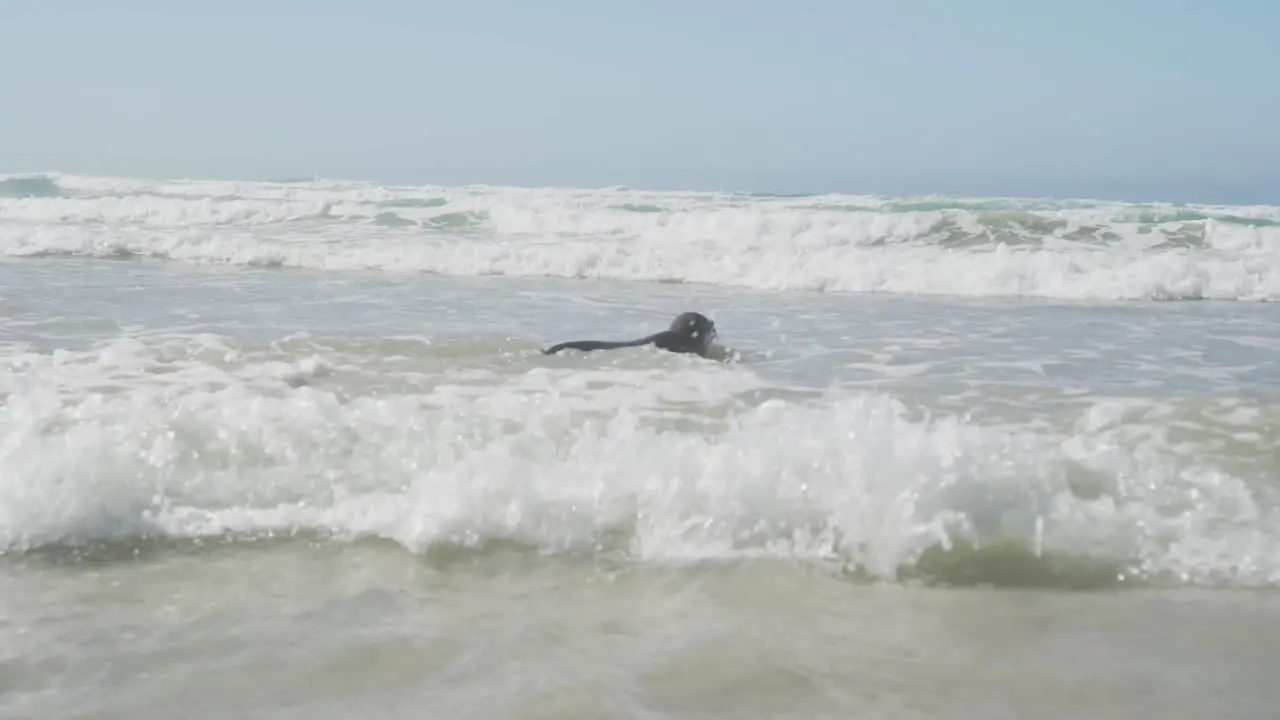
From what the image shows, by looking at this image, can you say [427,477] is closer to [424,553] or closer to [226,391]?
[424,553]

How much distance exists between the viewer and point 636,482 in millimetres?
4137

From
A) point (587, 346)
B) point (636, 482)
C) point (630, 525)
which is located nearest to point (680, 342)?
point (587, 346)

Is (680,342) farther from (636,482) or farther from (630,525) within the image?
(630,525)

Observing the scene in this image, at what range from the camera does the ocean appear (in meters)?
2.85

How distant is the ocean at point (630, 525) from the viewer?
9.35ft

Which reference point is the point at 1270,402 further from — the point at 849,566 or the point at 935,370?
the point at 849,566

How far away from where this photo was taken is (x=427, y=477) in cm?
421

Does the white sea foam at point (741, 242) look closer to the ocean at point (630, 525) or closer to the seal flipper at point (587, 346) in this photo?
the ocean at point (630, 525)

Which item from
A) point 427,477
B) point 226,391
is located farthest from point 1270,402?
point 226,391

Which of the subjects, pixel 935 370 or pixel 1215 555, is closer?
pixel 1215 555

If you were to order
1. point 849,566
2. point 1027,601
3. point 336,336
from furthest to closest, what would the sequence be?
point 336,336 → point 849,566 → point 1027,601

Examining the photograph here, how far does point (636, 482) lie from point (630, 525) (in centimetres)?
22

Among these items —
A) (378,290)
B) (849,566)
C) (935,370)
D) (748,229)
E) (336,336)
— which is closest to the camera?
(849,566)

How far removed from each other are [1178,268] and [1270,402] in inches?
289
